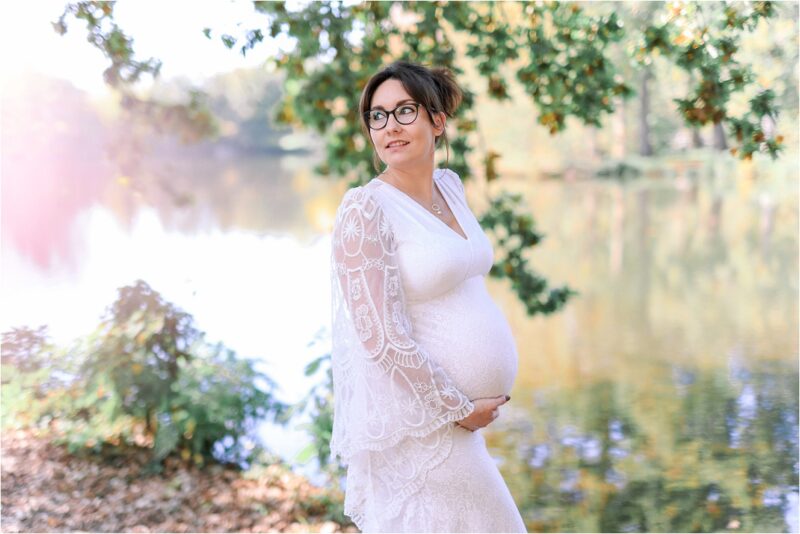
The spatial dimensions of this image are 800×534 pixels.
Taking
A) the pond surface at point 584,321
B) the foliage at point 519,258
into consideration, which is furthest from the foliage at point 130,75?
the foliage at point 519,258

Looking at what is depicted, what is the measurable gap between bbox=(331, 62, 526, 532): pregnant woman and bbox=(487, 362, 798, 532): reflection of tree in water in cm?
271

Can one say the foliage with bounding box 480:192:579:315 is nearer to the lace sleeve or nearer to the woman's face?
the woman's face

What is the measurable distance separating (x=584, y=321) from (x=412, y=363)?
7.78 m

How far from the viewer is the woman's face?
6.79 feet

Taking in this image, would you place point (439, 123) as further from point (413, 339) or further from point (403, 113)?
point (413, 339)

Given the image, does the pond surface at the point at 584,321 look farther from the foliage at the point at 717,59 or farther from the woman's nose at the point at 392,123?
the woman's nose at the point at 392,123

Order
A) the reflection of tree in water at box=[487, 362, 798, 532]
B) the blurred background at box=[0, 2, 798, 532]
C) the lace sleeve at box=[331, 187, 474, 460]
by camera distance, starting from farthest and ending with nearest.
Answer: the reflection of tree in water at box=[487, 362, 798, 532] < the blurred background at box=[0, 2, 798, 532] < the lace sleeve at box=[331, 187, 474, 460]

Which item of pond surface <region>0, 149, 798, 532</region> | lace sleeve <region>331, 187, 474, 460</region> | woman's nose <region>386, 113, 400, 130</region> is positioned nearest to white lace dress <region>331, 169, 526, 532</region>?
lace sleeve <region>331, 187, 474, 460</region>

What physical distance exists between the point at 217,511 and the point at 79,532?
2.36 feet

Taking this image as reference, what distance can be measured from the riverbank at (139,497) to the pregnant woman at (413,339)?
2.11 meters

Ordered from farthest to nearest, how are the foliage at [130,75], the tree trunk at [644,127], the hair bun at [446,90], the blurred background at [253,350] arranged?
the tree trunk at [644,127], the blurred background at [253,350], the foliage at [130,75], the hair bun at [446,90]

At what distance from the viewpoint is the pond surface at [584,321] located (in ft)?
15.8

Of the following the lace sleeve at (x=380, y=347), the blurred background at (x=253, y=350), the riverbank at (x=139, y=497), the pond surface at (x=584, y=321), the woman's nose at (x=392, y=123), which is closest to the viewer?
the lace sleeve at (x=380, y=347)

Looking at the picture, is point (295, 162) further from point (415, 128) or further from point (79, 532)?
point (415, 128)
